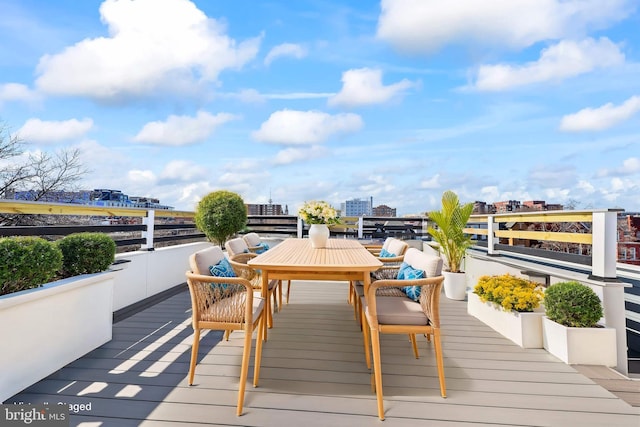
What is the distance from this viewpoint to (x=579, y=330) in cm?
225

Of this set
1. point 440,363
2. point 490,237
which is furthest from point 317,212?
point 490,237

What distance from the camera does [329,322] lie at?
10.2 feet

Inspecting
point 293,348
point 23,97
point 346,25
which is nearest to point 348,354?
point 293,348

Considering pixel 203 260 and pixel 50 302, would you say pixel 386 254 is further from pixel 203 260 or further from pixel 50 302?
pixel 50 302

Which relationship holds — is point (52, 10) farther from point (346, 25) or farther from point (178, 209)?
point (346, 25)

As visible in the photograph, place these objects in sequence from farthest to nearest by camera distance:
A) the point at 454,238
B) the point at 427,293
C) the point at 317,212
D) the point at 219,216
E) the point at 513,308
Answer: the point at 219,216, the point at 454,238, the point at 317,212, the point at 513,308, the point at 427,293

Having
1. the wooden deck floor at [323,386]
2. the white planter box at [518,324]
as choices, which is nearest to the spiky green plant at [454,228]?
the white planter box at [518,324]

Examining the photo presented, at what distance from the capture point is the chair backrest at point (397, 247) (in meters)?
3.06

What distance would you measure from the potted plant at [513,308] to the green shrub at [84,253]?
3.53 m

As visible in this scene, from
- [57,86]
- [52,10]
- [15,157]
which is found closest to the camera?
[52,10]

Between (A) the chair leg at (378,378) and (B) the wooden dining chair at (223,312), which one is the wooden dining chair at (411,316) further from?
(B) the wooden dining chair at (223,312)

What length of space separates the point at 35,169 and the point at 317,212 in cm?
937

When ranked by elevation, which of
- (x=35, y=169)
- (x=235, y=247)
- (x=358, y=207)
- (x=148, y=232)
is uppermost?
(x=35, y=169)

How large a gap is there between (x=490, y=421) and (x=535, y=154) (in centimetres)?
874
